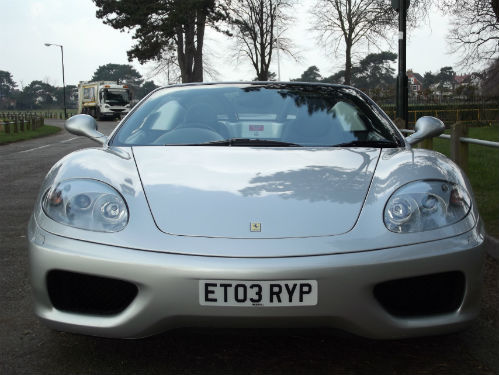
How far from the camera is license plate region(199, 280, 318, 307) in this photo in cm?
220

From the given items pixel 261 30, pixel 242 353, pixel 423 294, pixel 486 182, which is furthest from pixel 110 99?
pixel 423 294

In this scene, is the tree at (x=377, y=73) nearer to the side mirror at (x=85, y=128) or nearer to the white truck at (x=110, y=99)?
the white truck at (x=110, y=99)

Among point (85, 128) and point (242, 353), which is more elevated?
point (85, 128)

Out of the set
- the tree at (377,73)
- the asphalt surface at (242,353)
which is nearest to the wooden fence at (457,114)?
the asphalt surface at (242,353)

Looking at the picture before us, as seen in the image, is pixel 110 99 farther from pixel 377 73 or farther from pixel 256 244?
pixel 377 73

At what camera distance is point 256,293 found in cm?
220

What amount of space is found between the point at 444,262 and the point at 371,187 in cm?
48

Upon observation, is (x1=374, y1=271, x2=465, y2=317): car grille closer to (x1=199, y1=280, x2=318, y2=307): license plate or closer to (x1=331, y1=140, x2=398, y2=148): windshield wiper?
(x1=199, y1=280, x2=318, y2=307): license plate

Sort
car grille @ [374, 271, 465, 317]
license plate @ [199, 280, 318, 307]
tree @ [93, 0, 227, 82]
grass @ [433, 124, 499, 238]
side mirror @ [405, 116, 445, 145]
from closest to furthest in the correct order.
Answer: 1. license plate @ [199, 280, 318, 307]
2. car grille @ [374, 271, 465, 317]
3. side mirror @ [405, 116, 445, 145]
4. grass @ [433, 124, 499, 238]
5. tree @ [93, 0, 227, 82]

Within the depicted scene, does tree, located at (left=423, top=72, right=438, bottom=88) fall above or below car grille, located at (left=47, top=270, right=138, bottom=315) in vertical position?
above

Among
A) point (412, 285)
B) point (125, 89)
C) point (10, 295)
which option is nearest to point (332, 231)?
point (412, 285)

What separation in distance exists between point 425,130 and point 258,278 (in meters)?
1.87

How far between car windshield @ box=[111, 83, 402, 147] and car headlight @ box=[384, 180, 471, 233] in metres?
0.74

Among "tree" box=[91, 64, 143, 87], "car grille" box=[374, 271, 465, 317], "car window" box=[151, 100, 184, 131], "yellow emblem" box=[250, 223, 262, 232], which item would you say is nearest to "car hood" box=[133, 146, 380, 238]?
"yellow emblem" box=[250, 223, 262, 232]
